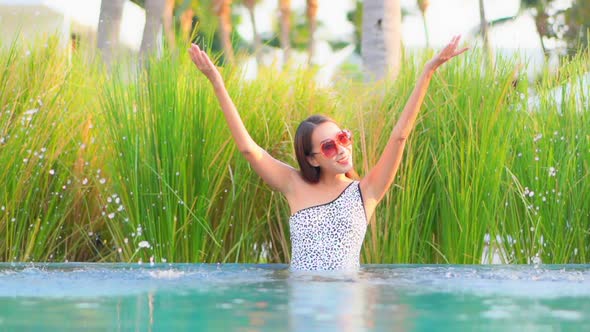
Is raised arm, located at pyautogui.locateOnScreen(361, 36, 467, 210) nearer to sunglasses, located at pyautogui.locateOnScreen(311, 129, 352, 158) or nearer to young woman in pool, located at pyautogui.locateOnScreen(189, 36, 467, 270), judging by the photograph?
young woman in pool, located at pyautogui.locateOnScreen(189, 36, 467, 270)

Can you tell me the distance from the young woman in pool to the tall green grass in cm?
56

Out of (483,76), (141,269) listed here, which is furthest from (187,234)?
(483,76)

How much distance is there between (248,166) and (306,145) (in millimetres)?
800

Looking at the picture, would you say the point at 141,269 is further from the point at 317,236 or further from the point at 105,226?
the point at 105,226

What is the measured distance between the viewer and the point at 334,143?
4.48m

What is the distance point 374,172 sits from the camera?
461 centimetres

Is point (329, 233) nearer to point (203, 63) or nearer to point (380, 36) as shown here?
point (203, 63)

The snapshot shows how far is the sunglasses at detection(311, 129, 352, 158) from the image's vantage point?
176 inches

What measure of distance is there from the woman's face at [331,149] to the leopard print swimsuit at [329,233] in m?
0.19

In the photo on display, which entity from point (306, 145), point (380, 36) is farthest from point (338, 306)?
point (380, 36)

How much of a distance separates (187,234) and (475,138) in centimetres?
165

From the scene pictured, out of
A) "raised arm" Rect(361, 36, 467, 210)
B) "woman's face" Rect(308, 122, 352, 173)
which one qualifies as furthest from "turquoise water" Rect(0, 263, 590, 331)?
"woman's face" Rect(308, 122, 352, 173)

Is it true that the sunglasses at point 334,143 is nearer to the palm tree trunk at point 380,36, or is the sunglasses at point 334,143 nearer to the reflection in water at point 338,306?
the reflection in water at point 338,306

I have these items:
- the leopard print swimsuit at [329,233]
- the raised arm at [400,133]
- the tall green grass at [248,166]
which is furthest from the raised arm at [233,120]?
the tall green grass at [248,166]
